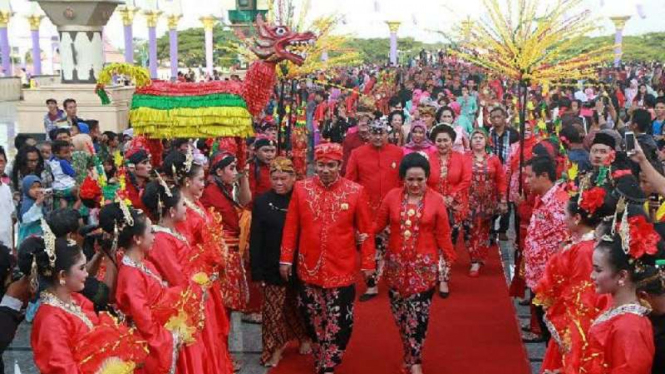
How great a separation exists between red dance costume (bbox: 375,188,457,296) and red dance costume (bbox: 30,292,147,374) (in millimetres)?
2076

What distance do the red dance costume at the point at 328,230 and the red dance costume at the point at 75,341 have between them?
1739 millimetres

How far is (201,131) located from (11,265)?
3.28m

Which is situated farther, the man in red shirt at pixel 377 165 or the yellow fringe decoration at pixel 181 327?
the man in red shirt at pixel 377 165

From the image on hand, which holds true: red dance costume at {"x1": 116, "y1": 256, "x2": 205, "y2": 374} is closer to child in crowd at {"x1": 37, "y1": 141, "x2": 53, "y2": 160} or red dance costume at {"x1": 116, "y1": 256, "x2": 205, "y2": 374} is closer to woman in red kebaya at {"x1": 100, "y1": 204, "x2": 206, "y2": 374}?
woman in red kebaya at {"x1": 100, "y1": 204, "x2": 206, "y2": 374}

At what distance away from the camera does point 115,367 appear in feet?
10.7

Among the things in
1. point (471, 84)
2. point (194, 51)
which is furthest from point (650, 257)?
point (194, 51)

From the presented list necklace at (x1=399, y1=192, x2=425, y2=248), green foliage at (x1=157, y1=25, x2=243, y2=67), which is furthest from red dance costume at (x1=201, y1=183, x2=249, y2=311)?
green foliage at (x1=157, y1=25, x2=243, y2=67)

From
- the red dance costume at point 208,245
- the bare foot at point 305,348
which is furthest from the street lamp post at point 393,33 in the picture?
the red dance costume at point 208,245

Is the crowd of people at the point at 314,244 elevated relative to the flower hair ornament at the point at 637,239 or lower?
lower

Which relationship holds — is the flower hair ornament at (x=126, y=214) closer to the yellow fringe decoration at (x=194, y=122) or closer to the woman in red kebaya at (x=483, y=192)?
the yellow fringe decoration at (x=194, y=122)

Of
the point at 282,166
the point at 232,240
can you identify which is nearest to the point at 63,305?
the point at 282,166

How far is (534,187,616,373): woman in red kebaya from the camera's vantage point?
3.74 metres

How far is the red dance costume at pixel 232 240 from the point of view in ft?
17.6

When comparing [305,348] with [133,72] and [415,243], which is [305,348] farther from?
[133,72]
